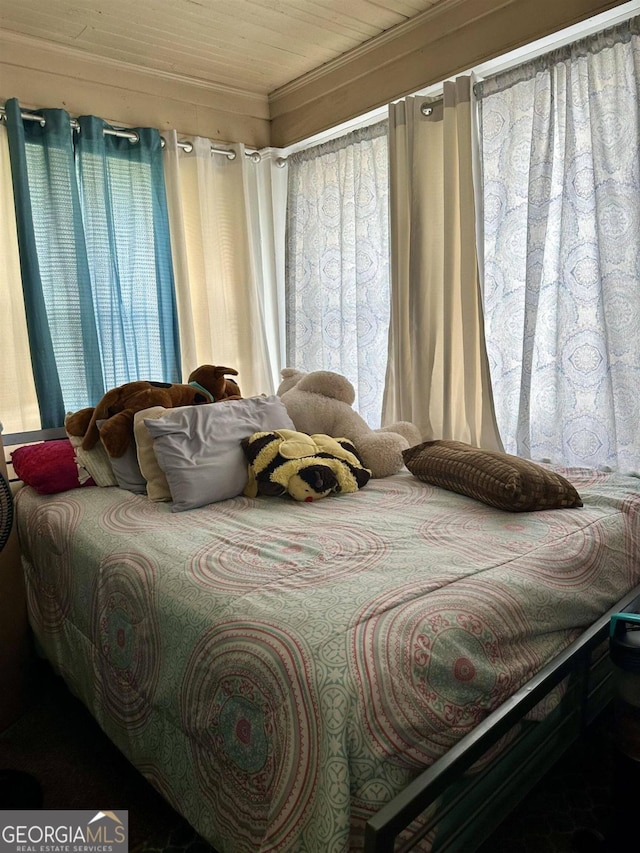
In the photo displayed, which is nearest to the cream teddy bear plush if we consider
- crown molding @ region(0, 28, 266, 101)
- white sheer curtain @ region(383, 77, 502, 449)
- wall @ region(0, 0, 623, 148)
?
white sheer curtain @ region(383, 77, 502, 449)

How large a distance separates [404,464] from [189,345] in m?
1.31

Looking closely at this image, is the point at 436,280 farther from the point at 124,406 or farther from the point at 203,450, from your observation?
the point at 124,406

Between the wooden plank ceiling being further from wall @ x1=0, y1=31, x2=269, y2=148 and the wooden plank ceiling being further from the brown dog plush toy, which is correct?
the brown dog plush toy

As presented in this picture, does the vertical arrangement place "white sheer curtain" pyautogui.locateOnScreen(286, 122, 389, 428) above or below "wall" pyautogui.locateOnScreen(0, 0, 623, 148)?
below

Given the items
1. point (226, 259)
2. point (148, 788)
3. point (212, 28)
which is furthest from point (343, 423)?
point (212, 28)

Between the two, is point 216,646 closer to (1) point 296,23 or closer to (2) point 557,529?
(2) point 557,529

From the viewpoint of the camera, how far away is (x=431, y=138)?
8.72 feet

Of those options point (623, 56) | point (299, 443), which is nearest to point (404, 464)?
point (299, 443)

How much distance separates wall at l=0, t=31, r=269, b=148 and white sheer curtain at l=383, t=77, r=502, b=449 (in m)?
0.97

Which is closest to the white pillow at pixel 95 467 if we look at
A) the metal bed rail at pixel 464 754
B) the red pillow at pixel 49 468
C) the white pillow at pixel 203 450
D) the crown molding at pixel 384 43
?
the red pillow at pixel 49 468

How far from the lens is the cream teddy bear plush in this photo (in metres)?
2.43

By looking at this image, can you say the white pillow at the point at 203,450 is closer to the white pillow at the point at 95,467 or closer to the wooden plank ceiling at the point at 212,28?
the white pillow at the point at 95,467

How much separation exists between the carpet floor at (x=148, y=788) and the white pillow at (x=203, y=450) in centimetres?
75

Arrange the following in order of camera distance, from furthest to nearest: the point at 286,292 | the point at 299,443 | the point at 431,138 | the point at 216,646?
the point at 286,292 → the point at 431,138 → the point at 299,443 → the point at 216,646
